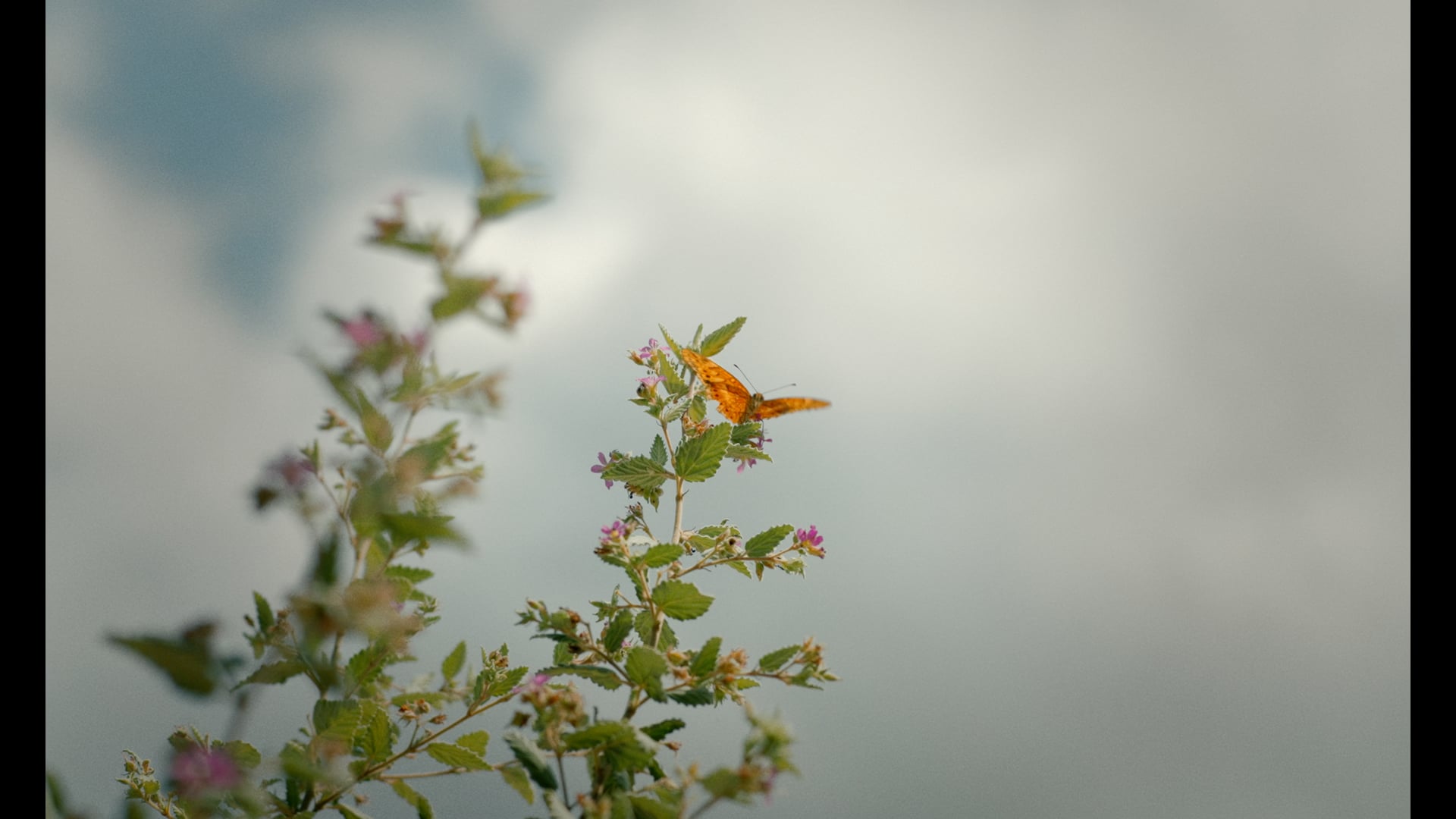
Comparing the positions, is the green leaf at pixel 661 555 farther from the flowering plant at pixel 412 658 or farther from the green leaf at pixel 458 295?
the green leaf at pixel 458 295

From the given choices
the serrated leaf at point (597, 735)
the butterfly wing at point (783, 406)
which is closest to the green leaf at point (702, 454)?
the butterfly wing at point (783, 406)

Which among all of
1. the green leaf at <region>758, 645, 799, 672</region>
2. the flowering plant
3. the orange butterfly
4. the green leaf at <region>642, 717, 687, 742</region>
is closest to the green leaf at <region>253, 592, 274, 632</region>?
the flowering plant

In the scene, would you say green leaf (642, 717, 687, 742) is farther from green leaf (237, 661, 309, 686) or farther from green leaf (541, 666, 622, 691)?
Answer: green leaf (237, 661, 309, 686)

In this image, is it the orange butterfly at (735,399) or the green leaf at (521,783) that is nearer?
the green leaf at (521,783)

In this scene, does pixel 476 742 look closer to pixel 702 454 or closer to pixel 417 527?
pixel 417 527

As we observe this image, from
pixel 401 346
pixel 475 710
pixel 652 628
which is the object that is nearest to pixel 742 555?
pixel 652 628
